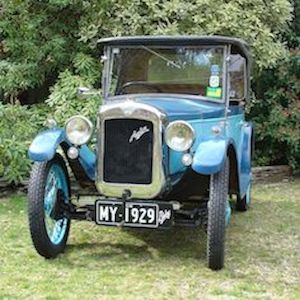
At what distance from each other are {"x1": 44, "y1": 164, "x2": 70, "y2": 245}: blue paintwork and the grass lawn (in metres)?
0.16

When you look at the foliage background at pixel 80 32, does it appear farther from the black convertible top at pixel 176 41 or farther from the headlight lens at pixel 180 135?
the headlight lens at pixel 180 135

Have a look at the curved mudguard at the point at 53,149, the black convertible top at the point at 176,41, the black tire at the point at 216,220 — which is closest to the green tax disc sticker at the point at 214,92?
the black convertible top at the point at 176,41

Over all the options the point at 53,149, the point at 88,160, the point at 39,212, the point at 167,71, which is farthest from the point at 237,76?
the point at 39,212

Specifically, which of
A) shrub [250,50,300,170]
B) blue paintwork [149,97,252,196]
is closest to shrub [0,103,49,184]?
blue paintwork [149,97,252,196]

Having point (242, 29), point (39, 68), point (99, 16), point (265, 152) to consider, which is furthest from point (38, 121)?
point (265, 152)

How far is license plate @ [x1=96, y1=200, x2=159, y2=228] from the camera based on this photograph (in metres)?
4.29

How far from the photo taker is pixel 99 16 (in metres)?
7.68

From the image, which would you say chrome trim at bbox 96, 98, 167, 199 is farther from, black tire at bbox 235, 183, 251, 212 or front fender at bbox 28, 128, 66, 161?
black tire at bbox 235, 183, 251, 212

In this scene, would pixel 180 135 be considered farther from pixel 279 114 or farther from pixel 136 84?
pixel 279 114

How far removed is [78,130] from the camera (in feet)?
14.9

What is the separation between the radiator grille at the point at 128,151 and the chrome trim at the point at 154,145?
0.10ft

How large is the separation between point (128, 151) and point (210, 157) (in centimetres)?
66

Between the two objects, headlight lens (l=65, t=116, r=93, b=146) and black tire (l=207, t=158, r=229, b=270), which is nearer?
black tire (l=207, t=158, r=229, b=270)

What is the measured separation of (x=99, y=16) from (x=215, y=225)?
4.32m
